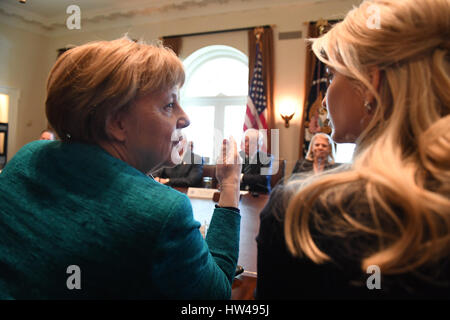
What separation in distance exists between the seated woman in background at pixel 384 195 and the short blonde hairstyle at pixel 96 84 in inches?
20.1

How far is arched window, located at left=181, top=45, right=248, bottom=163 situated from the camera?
693 cm

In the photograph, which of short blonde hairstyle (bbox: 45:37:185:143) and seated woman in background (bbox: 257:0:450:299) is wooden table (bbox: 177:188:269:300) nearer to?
seated woman in background (bbox: 257:0:450:299)

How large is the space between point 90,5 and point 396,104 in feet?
25.7

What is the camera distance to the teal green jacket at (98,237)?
637 millimetres

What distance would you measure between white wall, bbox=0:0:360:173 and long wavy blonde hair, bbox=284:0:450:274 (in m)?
5.13

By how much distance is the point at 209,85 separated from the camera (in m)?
7.27

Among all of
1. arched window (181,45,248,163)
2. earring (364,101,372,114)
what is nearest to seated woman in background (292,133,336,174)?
arched window (181,45,248,163)

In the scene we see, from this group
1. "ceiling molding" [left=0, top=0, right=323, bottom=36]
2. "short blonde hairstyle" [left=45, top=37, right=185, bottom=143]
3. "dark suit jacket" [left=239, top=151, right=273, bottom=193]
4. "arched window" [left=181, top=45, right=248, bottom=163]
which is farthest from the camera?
"arched window" [left=181, top=45, right=248, bottom=163]

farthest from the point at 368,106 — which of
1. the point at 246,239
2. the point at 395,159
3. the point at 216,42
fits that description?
the point at 216,42

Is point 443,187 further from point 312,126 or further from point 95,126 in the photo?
point 312,126

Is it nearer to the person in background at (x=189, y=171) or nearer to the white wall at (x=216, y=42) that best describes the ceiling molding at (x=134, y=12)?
the white wall at (x=216, y=42)

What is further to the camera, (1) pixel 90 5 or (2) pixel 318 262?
(1) pixel 90 5

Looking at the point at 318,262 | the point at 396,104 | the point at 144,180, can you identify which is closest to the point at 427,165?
the point at 396,104

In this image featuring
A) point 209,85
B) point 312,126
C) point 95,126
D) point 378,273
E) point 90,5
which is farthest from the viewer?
point 209,85
